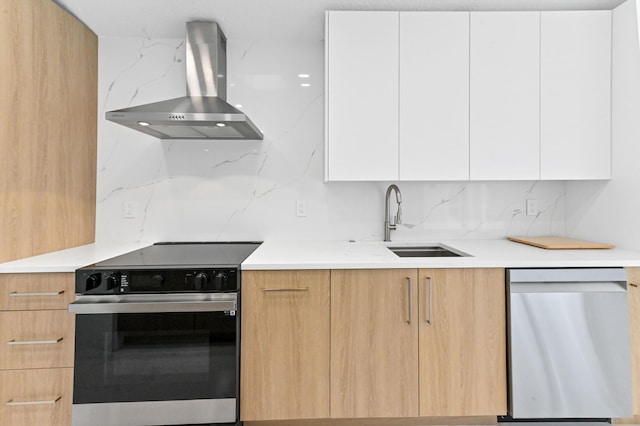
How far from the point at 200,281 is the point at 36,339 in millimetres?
751

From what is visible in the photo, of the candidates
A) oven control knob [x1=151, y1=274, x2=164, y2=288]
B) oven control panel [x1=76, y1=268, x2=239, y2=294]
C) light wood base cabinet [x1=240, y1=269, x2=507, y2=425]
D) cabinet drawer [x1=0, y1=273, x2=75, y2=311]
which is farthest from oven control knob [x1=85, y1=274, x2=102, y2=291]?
light wood base cabinet [x1=240, y1=269, x2=507, y2=425]

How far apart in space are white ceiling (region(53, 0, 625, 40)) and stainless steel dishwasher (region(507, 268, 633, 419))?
1.48 meters

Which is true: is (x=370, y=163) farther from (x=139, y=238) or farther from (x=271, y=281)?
(x=139, y=238)

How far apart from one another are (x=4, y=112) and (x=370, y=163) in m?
1.74

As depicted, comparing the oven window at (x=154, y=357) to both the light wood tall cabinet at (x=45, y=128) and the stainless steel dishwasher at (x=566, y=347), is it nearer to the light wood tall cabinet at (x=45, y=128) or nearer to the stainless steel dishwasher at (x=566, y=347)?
the light wood tall cabinet at (x=45, y=128)

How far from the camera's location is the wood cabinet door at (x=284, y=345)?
66.8 inches

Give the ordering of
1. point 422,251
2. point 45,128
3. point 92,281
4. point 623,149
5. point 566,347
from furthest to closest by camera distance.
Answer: point 422,251, point 623,149, point 45,128, point 566,347, point 92,281

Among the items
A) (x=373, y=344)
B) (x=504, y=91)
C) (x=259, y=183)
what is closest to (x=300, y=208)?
(x=259, y=183)

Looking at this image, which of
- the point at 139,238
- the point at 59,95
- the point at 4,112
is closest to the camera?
the point at 4,112

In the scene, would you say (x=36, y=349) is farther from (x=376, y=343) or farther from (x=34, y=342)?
(x=376, y=343)

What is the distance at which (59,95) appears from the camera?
2.02 m

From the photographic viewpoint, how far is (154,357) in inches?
64.6

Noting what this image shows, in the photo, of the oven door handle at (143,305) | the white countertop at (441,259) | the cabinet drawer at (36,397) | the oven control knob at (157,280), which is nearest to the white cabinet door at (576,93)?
the white countertop at (441,259)

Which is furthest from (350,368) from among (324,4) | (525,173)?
(324,4)
